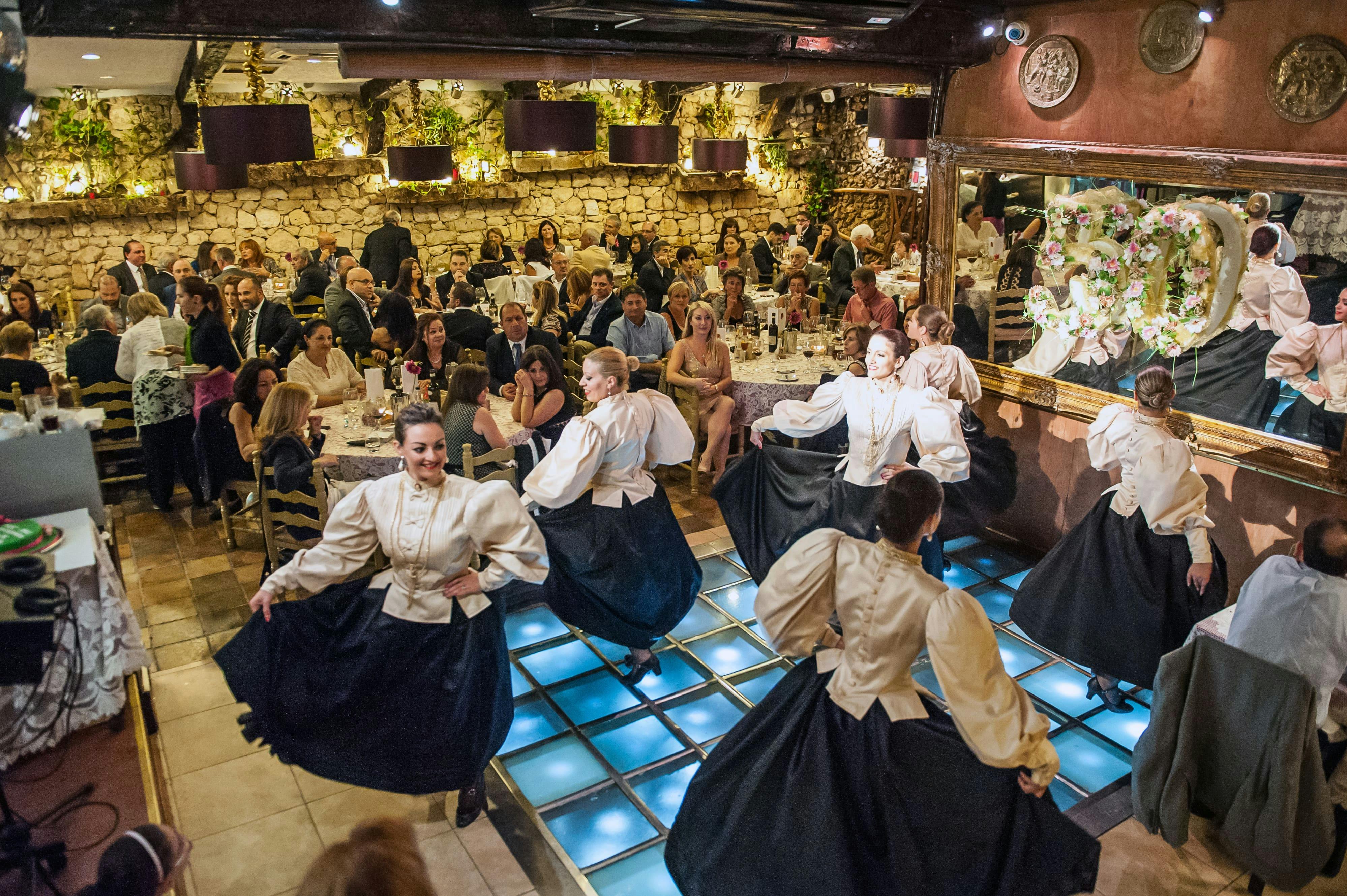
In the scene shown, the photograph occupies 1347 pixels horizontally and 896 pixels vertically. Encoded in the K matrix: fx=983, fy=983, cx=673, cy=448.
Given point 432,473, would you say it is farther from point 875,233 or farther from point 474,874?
point 875,233

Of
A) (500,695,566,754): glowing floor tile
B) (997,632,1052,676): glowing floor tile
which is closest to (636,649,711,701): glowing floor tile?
(500,695,566,754): glowing floor tile

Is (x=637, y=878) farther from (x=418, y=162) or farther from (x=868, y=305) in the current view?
(x=418, y=162)

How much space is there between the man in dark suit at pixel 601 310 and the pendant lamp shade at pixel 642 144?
1042 mm

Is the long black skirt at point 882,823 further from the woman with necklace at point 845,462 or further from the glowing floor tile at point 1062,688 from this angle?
the woman with necklace at point 845,462

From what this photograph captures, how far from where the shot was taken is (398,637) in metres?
3.51

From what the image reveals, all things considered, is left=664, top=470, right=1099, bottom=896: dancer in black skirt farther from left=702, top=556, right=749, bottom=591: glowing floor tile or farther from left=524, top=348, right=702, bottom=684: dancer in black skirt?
left=702, top=556, right=749, bottom=591: glowing floor tile

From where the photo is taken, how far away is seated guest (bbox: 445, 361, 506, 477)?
5.12 metres

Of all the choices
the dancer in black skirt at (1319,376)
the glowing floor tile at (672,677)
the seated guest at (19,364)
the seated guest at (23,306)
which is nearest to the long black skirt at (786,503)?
the glowing floor tile at (672,677)

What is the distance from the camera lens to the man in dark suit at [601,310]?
772 cm

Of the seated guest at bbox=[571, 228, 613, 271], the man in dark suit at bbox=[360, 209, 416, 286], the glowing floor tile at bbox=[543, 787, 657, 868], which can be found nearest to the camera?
the glowing floor tile at bbox=[543, 787, 657, 868]

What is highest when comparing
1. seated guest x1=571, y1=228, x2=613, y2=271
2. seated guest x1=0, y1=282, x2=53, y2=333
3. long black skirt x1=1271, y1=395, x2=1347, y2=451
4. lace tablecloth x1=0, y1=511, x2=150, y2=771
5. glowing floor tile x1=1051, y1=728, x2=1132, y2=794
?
seated guest x1=571, y1=228, x2=613, y2=271

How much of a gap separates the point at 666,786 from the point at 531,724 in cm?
75

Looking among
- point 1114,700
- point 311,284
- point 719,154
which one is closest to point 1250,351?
point 1114,700

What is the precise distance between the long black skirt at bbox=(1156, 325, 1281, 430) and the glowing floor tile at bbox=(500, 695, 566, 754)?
351 cm
